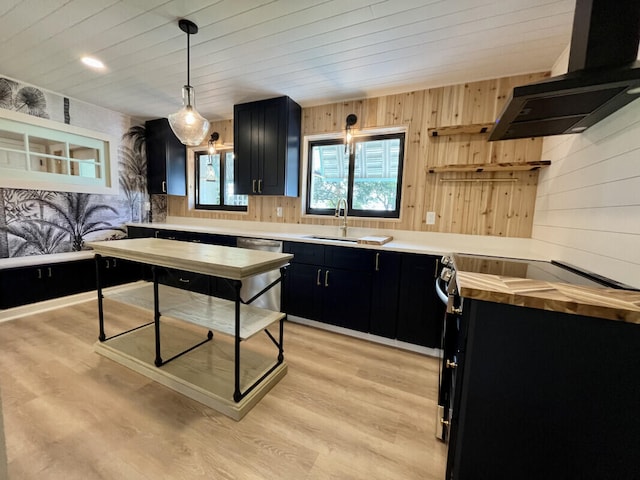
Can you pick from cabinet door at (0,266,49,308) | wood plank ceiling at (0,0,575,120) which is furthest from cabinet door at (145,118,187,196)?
cabinet door at (0,266,49,308)

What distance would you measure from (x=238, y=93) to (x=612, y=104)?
3.08 m

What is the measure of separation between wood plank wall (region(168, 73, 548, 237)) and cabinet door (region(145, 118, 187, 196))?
8.49 ft

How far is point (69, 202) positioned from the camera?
3.46m

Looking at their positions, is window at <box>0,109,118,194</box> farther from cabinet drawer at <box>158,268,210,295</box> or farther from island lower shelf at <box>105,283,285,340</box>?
island lower shelf at <box>105,283,285,340</box>

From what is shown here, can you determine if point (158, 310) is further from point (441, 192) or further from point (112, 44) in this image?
point (441, 192)

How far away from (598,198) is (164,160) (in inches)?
189

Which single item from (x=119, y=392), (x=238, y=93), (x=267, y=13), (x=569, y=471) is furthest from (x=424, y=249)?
(x=238, y=93)

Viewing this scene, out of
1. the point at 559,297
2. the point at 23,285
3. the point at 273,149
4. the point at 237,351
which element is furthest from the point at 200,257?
the point at 23,285

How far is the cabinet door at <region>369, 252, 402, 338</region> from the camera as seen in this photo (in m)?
2.37

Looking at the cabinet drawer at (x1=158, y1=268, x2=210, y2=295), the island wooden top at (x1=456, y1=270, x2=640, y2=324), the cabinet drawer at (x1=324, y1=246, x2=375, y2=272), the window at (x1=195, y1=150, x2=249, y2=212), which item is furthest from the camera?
the window at (x1=195, y1=150, x2=249, y2=212)

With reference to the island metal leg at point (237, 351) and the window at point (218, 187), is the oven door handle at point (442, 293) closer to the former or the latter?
the island metal leg at point (237, 351)

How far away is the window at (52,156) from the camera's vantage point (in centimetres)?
294

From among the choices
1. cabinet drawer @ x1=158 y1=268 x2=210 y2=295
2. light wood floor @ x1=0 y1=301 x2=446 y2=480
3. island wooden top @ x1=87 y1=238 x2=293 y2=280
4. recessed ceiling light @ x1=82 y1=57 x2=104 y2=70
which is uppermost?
recessed ceiling light @ x1=82 y1=57 x2=104 y2=70

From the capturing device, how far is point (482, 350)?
2.89 feet
